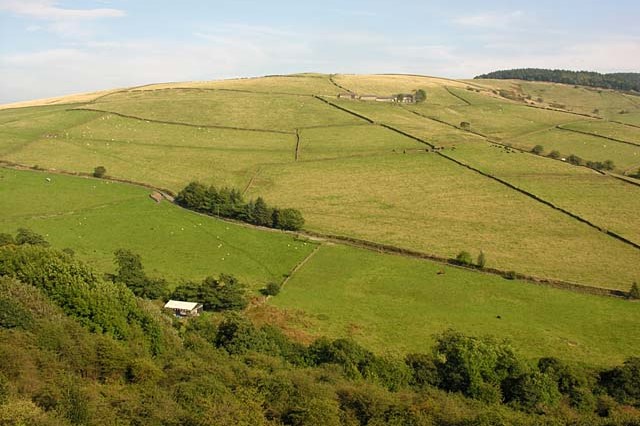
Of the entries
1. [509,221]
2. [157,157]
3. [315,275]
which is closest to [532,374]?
[315,275]

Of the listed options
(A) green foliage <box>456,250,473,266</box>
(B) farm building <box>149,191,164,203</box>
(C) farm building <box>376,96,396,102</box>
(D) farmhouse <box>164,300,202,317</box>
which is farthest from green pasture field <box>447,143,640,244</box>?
(C) farm building <box>376,96,396,102</box>

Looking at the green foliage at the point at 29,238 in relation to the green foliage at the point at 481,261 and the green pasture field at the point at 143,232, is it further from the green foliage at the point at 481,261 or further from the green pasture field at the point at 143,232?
the green foliage at the point at 481,261

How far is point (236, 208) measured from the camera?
79.0 metres

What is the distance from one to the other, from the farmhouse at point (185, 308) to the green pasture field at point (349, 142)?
2235 inches

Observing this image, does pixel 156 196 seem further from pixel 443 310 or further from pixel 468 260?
pixel 443 310

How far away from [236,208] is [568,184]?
5181 centimetres

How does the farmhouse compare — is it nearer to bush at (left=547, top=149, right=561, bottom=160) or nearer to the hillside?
the hillside

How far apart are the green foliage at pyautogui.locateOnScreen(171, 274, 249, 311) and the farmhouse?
3.02 ft

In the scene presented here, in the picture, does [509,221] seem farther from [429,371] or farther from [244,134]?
[244,134]

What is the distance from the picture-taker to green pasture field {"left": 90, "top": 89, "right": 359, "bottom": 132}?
129 meters

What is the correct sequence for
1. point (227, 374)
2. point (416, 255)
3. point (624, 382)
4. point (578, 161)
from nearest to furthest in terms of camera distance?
1. point (227, 374)
2. point (624, 382)
3. point (416, 255)
4. point (578, 161)

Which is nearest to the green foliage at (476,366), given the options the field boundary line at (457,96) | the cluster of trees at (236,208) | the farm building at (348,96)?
the cluster of trees at (236,208)

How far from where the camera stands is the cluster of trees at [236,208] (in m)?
74.4

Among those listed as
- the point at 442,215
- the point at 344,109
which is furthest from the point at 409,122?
the point at 442,215
